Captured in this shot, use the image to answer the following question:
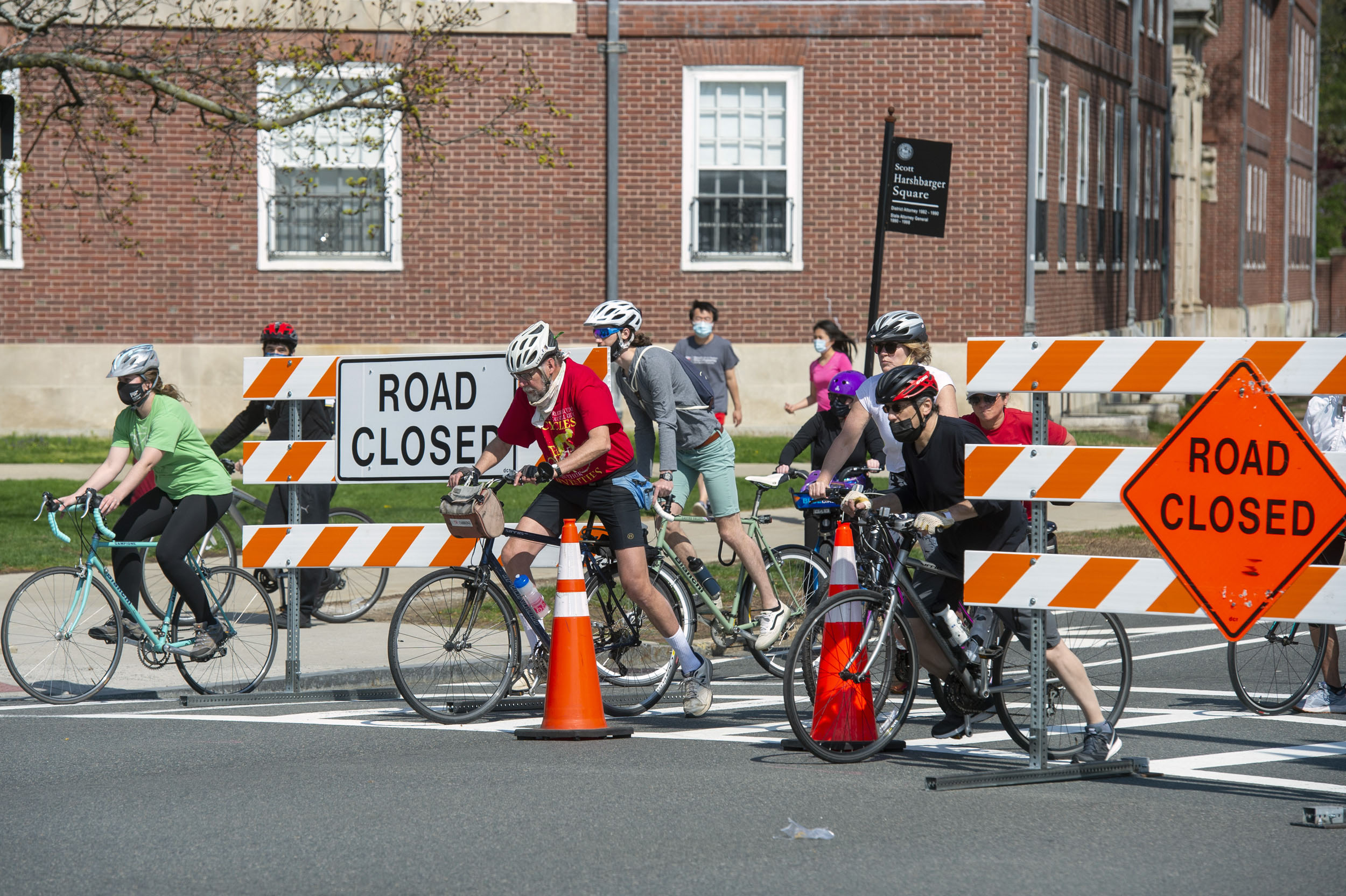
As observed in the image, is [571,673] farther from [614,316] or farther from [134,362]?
[134,362]

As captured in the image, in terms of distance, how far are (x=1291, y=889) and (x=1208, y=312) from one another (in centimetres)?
3899

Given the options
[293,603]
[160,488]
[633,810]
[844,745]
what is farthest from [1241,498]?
[160,488]

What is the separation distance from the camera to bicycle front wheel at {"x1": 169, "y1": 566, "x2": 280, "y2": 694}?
9.27 meters

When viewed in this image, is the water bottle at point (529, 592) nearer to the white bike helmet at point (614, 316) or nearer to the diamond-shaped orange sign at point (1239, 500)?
the white bike helmet at point (614, 316)

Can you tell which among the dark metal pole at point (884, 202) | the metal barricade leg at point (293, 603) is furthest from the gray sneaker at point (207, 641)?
the dark metal pole at point (884, 202)

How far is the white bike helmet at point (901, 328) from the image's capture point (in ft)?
28.2

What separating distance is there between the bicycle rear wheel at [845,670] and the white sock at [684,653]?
1098 millimetres

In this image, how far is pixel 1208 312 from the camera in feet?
139

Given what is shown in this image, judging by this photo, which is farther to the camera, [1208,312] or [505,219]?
[1208,312]

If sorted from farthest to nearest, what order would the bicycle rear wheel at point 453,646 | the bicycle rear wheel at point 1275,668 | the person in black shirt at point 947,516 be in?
the bicycle rear wheel at point 1275,668, the bicycle rear wheel at point 453,646, the person in black shirt at point 947,516

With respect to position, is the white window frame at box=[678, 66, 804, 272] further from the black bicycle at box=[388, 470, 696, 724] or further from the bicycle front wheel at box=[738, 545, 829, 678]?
the black bicycle at box=[388, 470, 696, 724]

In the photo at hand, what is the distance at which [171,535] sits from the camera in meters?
9.21

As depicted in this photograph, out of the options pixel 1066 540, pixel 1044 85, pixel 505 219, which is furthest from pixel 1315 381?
pixel 1044 85

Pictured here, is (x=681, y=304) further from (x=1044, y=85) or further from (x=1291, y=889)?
(x=1291, y=889)
